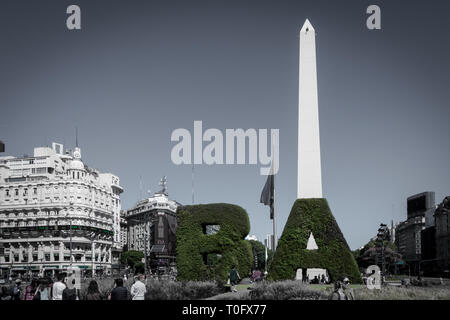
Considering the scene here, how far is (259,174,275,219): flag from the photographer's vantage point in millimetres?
40078

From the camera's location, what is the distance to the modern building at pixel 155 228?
415 ft

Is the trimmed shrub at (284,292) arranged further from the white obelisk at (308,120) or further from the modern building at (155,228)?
the modern building at (155,228)

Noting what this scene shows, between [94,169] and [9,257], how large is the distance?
34.5 meters

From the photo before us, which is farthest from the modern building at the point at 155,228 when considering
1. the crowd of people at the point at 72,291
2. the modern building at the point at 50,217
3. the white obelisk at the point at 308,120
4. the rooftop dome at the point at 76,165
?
the crowd of people at the point at 72,291

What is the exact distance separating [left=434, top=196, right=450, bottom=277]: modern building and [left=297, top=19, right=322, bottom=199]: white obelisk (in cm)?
7808

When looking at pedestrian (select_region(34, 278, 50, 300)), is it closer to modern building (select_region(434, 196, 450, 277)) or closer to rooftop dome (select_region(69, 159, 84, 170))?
rooftop dome (select_region(69, 159, 84, 170))

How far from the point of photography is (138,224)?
156375 millimetres

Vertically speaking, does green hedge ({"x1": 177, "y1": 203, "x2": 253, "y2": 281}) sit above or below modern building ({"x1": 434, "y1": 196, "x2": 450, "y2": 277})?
above

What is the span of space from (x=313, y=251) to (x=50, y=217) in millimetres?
85313

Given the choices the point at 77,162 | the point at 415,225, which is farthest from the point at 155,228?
the point at 415,225

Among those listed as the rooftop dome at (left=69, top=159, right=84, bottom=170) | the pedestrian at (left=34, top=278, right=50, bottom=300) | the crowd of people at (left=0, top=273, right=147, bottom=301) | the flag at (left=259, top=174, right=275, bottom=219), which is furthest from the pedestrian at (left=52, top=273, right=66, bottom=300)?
the rooftop dome at (left=69, top=159, right=84, bottom=170)

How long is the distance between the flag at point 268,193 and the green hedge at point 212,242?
551 inches
